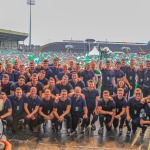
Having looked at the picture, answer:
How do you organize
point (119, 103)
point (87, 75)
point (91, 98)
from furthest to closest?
point (87, 75), point (91, 98), point (119, 103)

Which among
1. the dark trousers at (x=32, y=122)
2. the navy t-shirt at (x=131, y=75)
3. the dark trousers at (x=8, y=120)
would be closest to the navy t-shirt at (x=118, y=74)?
the navy t-shirt at (x=131, y=75)

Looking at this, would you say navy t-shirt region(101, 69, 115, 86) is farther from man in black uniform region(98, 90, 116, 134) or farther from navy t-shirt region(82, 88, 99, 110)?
man in black uniform region(98, 90, 116, 134)

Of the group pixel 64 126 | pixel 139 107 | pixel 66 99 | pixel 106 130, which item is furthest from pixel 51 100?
pixel 139 107

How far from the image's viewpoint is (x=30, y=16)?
5703cm

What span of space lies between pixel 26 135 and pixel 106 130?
2.05 m

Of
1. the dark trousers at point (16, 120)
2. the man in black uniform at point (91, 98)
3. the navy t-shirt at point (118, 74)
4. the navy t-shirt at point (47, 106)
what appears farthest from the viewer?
the navy t-shirt at point (118, 74)

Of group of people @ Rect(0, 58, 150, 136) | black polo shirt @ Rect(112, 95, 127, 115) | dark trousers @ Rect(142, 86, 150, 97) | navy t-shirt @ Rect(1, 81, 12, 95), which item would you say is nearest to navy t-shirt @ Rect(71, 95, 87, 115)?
group of people @ Rect(0, 58, 150, 136)

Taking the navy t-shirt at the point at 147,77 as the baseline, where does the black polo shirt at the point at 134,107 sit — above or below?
below

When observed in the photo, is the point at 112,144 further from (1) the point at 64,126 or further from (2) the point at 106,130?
(1) the point at 64,126

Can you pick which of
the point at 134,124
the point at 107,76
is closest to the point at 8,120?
the point at 134,124

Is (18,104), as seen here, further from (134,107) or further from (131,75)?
(131,75)

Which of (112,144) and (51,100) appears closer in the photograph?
(112,144)

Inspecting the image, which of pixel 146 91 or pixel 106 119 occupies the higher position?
pixel 146 91

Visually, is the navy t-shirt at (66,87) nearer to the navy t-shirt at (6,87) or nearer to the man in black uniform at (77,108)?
→ the man in black uniform at (77,108)
